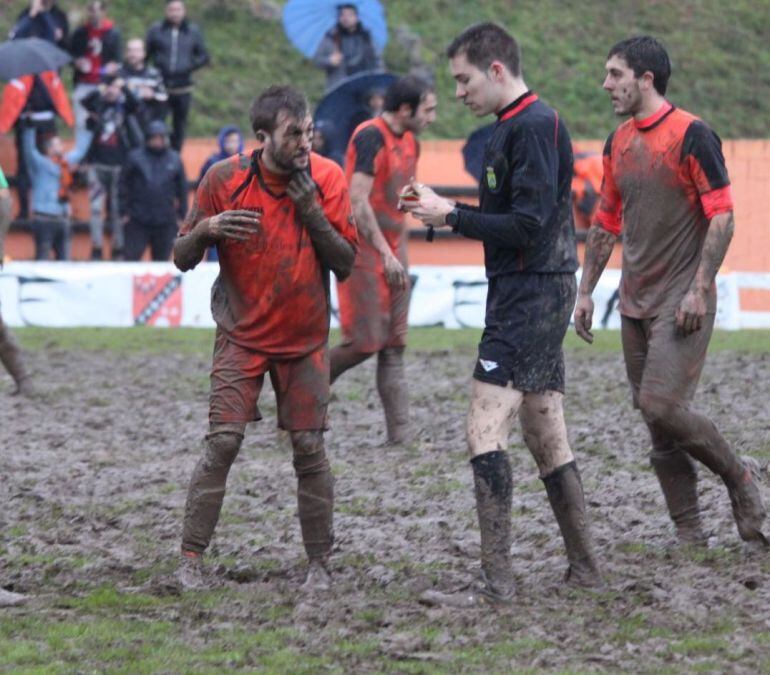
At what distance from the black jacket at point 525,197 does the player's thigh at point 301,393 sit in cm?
87

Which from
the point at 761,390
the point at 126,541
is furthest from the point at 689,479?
the point at 761,390

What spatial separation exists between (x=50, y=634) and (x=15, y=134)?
1489 cm

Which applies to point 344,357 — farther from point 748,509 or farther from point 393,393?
point 748,509

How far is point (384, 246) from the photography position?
32.5ft

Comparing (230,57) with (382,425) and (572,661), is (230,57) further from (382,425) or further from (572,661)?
(572,661)

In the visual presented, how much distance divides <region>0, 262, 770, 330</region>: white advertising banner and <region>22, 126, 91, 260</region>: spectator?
168cm

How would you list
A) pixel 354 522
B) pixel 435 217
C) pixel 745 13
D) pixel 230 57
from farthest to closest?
pixel 745 13, pixel 230 57, pixel 354 522, pixel 435 217

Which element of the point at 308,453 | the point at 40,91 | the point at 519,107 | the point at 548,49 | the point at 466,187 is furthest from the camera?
the point at 548,49

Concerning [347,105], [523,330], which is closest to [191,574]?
[523,330]

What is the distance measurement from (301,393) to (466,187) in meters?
15.4

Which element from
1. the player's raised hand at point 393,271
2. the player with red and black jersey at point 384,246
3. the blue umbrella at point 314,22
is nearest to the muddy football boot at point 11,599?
the player with red and black jersey at point 384,246

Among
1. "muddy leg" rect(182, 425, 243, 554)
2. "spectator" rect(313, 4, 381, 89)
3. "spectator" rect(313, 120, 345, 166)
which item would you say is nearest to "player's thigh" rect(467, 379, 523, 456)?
"muddy leg" rect(182, 425, 243, 554)

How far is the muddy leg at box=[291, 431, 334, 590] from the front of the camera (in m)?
6.57

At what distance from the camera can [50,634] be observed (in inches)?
228
